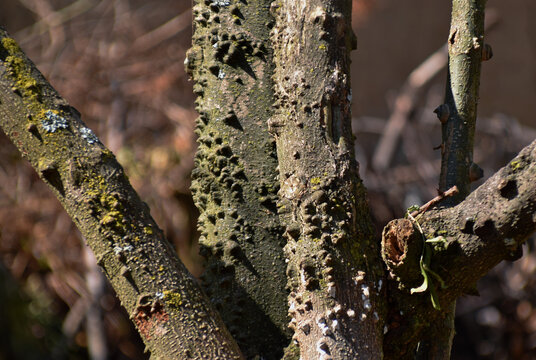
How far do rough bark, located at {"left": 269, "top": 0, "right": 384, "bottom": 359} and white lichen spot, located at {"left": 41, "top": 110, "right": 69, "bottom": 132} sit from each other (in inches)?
13.6

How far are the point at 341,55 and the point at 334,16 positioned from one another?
0.07m

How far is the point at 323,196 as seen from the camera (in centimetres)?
98

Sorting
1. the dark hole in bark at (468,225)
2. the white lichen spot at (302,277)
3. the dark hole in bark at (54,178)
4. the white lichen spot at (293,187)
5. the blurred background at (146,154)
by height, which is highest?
the blurred background at (146,154)

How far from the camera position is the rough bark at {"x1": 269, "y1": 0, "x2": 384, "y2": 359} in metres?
0.95

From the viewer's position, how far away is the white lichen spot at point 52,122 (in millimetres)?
1008

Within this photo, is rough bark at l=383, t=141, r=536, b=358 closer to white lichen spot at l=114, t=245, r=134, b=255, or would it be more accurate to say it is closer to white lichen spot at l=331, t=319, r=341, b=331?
white lichen spot at l=331, t=319, r=341, b=331

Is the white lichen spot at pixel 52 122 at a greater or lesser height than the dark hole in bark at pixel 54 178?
greater

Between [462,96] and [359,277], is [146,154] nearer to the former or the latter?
[462,96]

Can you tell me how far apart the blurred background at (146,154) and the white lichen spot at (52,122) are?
6.25ft

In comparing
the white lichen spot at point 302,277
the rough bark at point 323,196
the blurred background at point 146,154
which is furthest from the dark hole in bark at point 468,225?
the blurred background at point 146,154

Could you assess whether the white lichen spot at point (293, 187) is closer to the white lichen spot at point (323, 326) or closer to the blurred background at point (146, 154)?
the white lichen spot at point (323, 326)

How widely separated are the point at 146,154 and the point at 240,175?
214 cm

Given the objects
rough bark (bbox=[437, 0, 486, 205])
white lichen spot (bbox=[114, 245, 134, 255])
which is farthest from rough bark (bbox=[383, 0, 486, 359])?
white lichen spot (bbox=[114, 245, 134, 255])

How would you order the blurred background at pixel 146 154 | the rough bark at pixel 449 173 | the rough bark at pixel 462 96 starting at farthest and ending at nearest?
the blurred background at pixel 146 154, the rough bark at pixel 462 96, the rough bark at pixel 449 173
